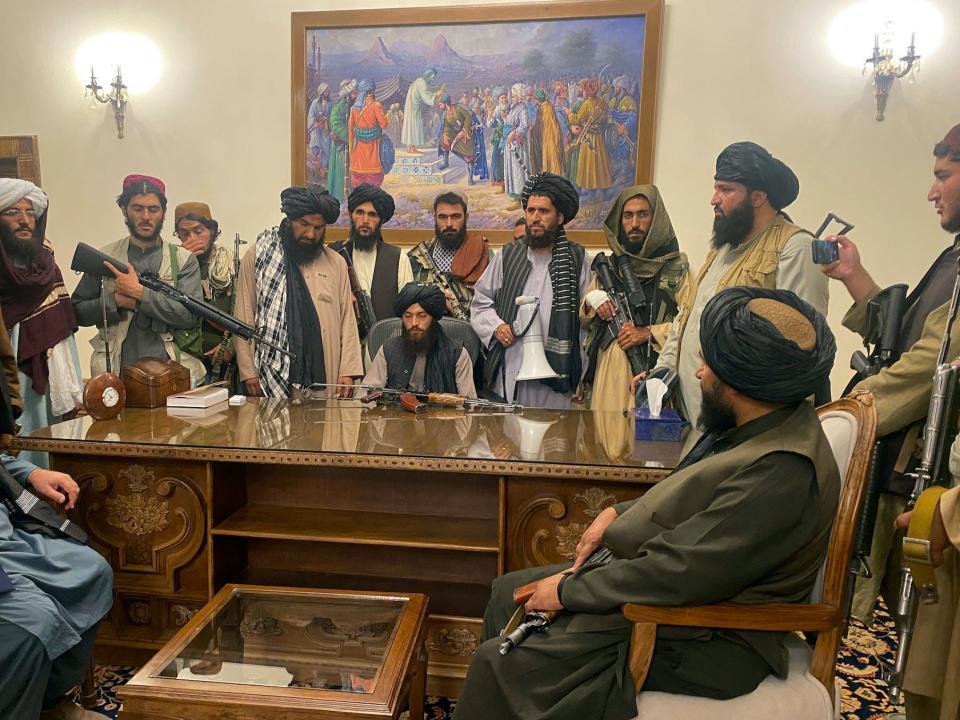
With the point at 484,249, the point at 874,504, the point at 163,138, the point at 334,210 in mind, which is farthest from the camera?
the point at 163,138

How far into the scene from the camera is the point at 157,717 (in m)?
1.60

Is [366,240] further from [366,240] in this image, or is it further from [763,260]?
[763,260]

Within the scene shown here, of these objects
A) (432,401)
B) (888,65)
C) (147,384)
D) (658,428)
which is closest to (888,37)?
(888,65)

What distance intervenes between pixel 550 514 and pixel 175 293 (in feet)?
8.93

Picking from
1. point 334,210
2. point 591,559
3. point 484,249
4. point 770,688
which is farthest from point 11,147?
point 770,688

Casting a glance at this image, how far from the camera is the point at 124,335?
4.14 meters

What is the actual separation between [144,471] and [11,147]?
368 cm

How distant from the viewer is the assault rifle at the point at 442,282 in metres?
4.04

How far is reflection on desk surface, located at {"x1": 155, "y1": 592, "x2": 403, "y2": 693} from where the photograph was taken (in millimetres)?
1711

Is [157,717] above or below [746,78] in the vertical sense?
below

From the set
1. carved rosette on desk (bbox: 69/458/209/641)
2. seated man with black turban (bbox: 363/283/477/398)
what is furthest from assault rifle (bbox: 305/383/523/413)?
carved rosette on desk (bbox: 69/458/209/641)

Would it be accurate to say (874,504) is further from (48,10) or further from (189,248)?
(48,10)

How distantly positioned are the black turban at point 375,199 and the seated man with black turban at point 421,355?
82 cm

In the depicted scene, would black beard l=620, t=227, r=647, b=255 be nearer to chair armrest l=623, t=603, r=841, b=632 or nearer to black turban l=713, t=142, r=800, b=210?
black turban l=713, t=142, r=800, b=210
